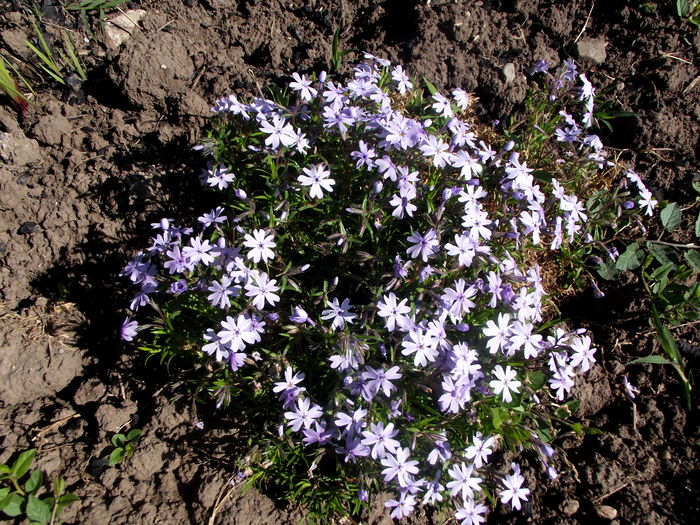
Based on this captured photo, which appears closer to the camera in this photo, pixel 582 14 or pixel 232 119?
pixel 232 119

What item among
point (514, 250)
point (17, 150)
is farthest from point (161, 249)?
point (514, 250)

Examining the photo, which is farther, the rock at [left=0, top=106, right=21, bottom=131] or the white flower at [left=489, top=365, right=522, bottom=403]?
the rock at [left=0, top=106, right=21, bottom=131]

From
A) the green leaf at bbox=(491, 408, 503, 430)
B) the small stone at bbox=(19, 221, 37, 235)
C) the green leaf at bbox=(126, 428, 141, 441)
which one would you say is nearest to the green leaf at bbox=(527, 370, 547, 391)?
the green leaf at bbox=(491, 408, 503, 430)

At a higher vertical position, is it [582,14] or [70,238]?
[582,14]

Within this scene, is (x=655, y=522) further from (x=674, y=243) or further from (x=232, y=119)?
(x=232, y=119)

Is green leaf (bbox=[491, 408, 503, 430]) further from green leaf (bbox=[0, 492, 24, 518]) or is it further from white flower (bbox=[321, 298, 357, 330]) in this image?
green leaf (bbox=[0, 492, 24, 518])
